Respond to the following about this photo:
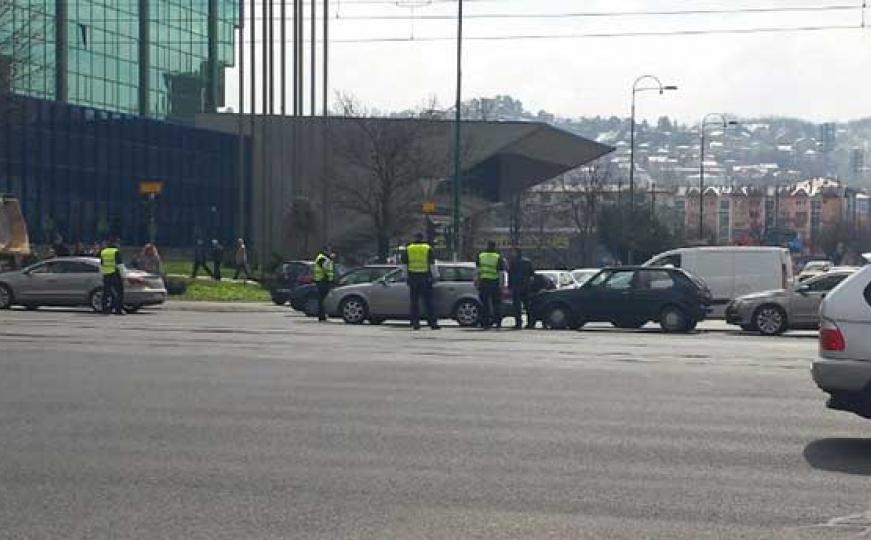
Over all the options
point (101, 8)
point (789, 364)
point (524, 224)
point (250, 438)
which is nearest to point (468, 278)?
point (789, 364)

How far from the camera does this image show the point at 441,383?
15.1 metres

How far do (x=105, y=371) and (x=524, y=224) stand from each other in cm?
7729

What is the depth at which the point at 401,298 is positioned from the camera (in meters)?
28.4

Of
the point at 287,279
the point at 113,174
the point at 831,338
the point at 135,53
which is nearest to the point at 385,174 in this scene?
the point at 113,174

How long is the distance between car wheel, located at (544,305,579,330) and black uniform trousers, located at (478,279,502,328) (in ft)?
4.61

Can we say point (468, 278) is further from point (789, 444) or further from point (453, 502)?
point (453, 502)

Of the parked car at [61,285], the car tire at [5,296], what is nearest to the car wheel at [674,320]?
the parked car at [61,285]

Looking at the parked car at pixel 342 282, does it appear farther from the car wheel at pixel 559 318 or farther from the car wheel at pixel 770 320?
the car wheel at pixel 770 320

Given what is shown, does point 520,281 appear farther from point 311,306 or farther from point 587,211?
point 587,211

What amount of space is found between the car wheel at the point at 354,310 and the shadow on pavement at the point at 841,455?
712 inches

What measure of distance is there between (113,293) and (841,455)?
21927 mm

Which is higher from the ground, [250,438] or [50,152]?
[50,152]

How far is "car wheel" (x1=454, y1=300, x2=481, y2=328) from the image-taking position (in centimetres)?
2805

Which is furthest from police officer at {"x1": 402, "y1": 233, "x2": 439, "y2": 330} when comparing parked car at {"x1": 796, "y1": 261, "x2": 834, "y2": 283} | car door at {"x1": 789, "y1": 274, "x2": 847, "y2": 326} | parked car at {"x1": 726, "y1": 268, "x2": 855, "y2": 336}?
parked car at {"x1": 796, "y1": 261, "x2": 834, "y2": 283}
